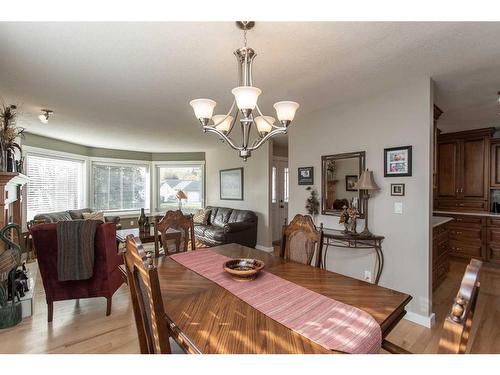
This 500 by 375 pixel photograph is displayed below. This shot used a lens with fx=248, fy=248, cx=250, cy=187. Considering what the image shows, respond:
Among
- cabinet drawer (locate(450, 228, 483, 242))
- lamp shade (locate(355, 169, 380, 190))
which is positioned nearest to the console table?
lamp shade (locate(355, 169, 380, 190))

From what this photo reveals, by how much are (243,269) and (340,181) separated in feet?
6.56

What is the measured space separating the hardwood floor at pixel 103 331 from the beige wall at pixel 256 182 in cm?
291

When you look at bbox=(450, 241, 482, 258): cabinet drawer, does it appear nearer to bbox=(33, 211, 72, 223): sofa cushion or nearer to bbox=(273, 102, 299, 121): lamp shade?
bbox=(273, 102, 299, 121): lamp shade

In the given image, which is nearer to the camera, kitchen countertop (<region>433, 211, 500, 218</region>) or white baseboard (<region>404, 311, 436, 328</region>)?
white baseboard (<region>404, 311, 436, 328</region>)

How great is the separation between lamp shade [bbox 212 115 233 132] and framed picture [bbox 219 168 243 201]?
384 cm

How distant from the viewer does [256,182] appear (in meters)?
5.43

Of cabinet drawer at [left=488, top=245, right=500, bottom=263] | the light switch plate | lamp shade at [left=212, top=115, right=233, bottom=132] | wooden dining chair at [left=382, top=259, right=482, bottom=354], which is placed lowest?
cabinet drawer at [left=488, top=245, right=500, bottom=263]

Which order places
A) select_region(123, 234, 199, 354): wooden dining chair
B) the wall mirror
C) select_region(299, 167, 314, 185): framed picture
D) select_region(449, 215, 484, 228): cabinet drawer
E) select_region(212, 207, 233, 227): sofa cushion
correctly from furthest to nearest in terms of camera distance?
select_region(212, 207, 233, 227): sofa cushion → select_region(449, 215, 484, 228): cabinet drawer → select_region(299, 167, 314, 185): framed picture → the wall mirror → select_region(123, 234, 199, 354): wooden dining chair

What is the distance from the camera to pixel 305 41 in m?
1.76

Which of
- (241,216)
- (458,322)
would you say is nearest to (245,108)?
(458,322)

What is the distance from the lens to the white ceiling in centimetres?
166

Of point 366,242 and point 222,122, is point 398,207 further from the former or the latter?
point 222,122

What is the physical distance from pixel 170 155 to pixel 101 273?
5.10 metres

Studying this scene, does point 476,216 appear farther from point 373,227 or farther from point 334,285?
point 334,285
